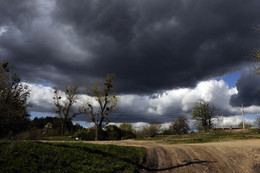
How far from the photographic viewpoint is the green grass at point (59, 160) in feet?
27.5

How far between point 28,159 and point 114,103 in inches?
1116

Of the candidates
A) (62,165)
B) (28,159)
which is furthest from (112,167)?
(28,159)

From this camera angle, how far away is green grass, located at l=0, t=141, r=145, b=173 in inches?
329

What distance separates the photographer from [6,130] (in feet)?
61.7

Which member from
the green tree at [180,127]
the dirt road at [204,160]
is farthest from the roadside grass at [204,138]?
the green tree at [180,127]

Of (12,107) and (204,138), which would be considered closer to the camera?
(12,107)

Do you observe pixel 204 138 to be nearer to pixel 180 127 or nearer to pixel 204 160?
pixel 204 160

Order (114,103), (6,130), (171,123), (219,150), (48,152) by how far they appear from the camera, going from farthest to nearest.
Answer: (171,123) → (114,103) → (6,130) → (219,150) → (48,152)

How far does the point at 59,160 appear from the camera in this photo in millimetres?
9609

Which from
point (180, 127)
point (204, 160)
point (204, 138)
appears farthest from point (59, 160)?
point (180, 127)

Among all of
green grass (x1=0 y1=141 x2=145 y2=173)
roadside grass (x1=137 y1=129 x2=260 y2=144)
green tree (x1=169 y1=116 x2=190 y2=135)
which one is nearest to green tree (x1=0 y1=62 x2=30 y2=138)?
green grass (x1=0 y1=141 x2=145 y2=173)

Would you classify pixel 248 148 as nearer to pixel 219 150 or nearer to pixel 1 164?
pixel 219 150

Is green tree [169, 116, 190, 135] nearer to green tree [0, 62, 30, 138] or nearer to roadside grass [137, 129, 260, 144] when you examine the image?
roadside grass [137, 129, 260, 144]

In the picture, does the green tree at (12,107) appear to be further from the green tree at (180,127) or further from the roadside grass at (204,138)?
the green tree at (180,127)
